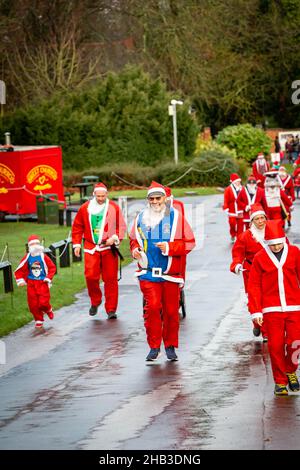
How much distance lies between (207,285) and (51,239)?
32.6 feet

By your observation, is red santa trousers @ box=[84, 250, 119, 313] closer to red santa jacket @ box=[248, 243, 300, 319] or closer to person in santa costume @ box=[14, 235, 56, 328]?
person in santa costume @ box=[14, 235, 56, 328]

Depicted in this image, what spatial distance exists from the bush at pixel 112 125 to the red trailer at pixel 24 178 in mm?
18285

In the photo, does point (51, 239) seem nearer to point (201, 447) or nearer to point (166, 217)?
point (166, 217)

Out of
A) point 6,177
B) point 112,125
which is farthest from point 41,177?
point 112,125

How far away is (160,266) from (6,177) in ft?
83.1

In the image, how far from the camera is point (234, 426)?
437 inches

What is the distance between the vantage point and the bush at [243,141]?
2653 inches

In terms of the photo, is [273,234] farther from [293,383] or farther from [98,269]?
[98,269]

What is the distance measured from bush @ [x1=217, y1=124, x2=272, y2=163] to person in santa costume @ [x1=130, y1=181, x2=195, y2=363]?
52199 mm

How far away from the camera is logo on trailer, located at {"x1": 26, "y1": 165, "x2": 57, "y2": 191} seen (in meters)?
40.4

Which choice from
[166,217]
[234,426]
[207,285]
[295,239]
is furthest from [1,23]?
[234,426]

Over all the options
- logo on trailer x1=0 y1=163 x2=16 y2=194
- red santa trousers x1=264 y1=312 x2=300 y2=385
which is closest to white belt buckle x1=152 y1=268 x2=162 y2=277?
red santa trousers x1=264 y1=312 x2=300 y2=385

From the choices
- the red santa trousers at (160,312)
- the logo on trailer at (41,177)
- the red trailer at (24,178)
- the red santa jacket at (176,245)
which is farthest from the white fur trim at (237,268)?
the logo on trailer at (41,177)

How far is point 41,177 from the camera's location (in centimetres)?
4078
